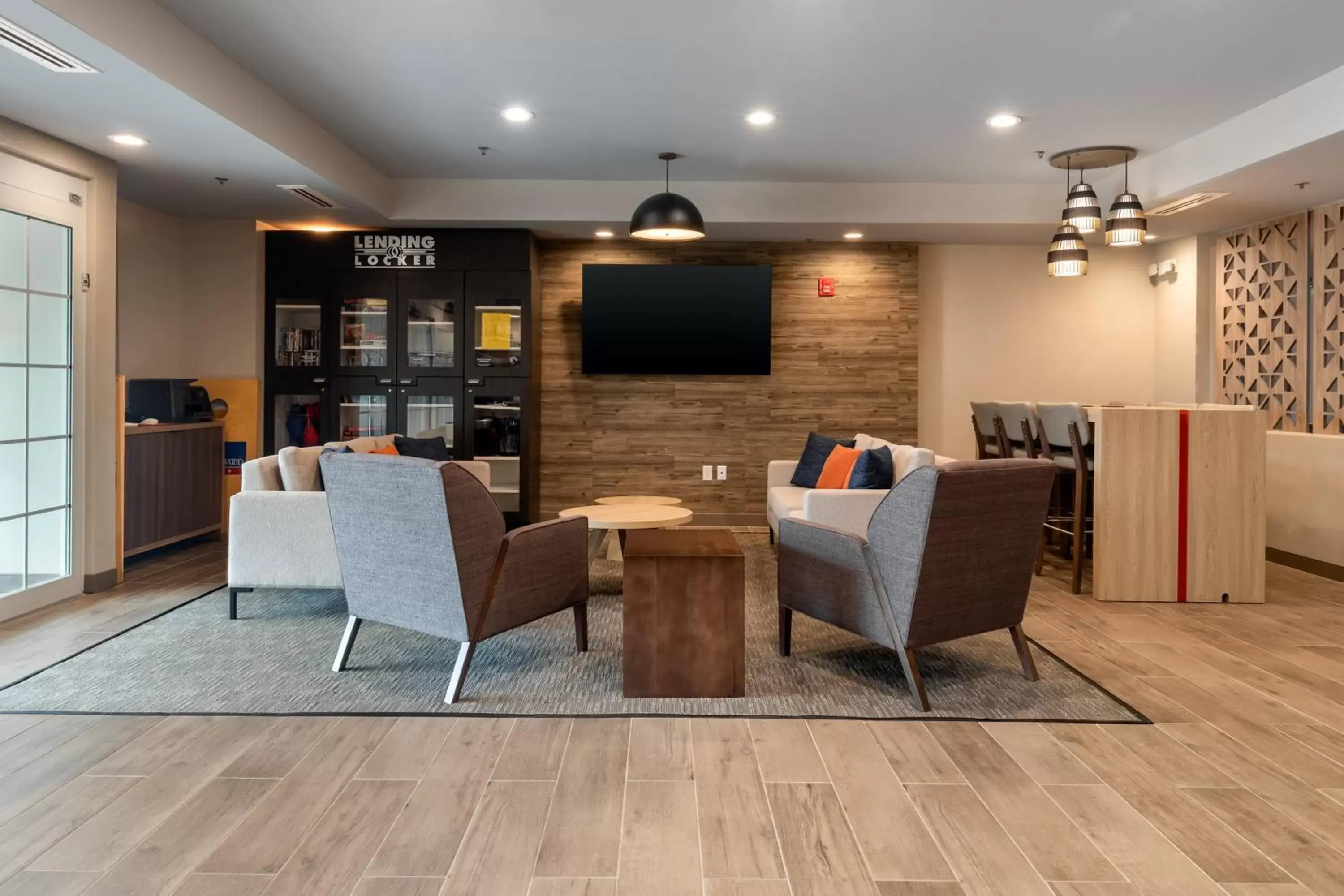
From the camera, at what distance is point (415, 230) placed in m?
6.73

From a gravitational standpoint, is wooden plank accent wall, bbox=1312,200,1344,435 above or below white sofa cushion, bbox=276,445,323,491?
above

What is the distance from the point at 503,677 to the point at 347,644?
2.12ft

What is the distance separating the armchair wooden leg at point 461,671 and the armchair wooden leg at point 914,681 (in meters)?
1.49

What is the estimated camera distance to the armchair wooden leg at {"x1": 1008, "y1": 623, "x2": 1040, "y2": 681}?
3314 mm

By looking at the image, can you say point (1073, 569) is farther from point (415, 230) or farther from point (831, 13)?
point (415, 230)

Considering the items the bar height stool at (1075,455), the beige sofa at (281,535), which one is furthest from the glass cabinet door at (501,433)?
the bar height stool at (1075,455)

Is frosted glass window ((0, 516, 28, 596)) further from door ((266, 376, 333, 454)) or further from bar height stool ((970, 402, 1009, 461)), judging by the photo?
bar height stool ((970, 402, 1009, 461))

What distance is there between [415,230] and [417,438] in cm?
196

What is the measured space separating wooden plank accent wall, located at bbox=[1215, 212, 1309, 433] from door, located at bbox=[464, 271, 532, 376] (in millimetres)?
5256

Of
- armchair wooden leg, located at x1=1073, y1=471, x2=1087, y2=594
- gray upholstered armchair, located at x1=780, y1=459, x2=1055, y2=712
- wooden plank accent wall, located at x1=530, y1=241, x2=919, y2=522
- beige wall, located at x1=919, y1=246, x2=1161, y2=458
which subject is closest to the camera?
gray upholstered armchair, located at x1=780, y1=459, x2=1055, y2=712

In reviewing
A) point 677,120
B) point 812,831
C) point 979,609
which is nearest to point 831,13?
point 677,120

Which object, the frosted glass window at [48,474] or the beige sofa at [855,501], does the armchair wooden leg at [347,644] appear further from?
the frosted glass window at [48,474]

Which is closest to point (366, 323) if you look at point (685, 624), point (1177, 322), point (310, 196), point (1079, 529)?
point (310, 196)

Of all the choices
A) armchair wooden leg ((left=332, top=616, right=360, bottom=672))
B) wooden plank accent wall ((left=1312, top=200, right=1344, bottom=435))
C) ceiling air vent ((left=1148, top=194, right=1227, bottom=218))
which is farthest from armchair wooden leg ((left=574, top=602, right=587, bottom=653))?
wooden plank accent wall ((left=1312, top=200, right=1344, bottom=435))
